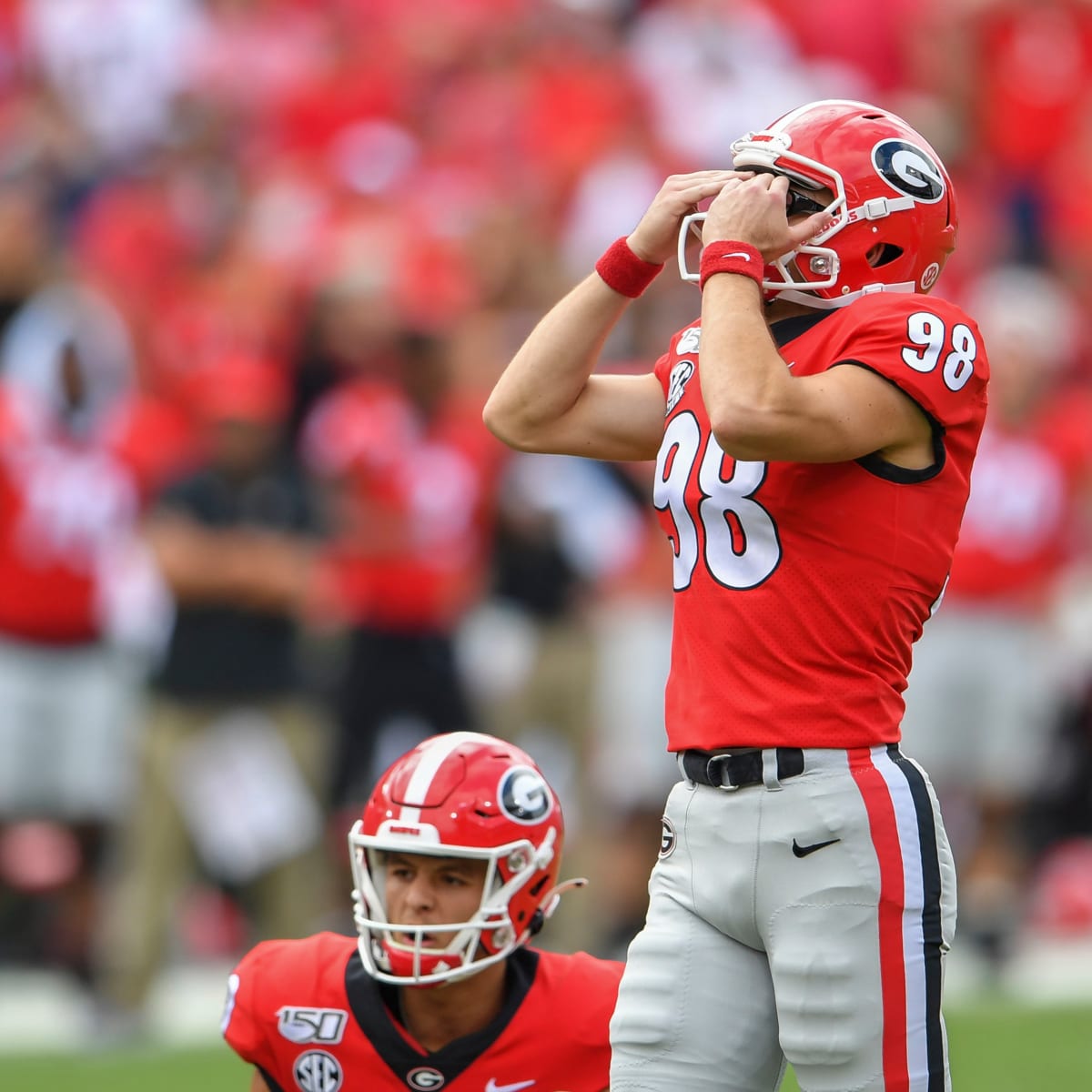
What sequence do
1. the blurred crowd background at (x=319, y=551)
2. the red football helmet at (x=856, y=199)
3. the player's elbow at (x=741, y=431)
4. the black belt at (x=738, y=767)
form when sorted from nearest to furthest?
the player's elbow at (x=741, y=431) → the black belt at (x=738, y=767) → the red football helmet at (x=856, y=199) → the blurred crowd background at (x=319, y=551)

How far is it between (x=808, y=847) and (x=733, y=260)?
885mm

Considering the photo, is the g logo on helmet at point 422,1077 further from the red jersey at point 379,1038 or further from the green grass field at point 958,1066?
the green grass field at point 958,1066

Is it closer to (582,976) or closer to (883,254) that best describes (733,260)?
(883,254)

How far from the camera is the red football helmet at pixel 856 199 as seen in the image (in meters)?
3.40

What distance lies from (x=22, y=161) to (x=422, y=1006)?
6632 millimetres

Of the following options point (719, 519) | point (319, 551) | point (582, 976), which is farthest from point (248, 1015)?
point (319, 551)

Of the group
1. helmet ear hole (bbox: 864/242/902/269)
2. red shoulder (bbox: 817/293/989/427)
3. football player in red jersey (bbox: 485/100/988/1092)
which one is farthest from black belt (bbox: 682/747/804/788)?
helmet ear hole (bbox: 864/242/902/269)

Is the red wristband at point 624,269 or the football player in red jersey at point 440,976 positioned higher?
the red wristband at point 624,269

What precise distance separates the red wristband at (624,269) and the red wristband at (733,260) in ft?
1.22

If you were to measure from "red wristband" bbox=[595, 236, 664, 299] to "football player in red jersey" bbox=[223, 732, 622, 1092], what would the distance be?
866 mm

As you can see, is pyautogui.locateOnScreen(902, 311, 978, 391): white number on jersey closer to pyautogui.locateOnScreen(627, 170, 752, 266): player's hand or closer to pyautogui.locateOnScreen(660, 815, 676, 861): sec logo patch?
pyautogui.locateOnScreen(627, 170, 752, 266): player's hand

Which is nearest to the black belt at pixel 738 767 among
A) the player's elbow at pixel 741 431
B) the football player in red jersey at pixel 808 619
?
the football player in red jersey at pixel 808 619

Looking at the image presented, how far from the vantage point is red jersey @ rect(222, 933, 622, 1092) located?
3.80 metres

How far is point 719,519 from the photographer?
338 centimetres
